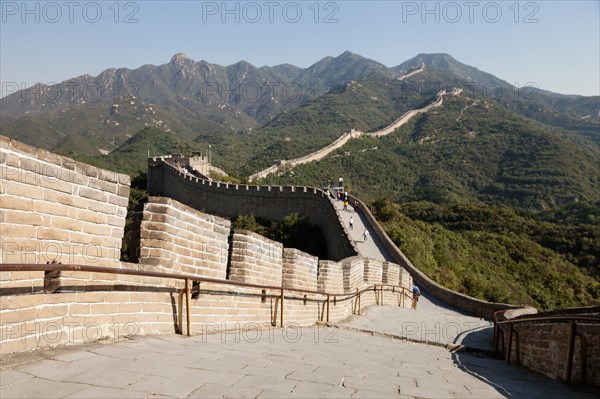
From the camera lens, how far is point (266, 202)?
38.0 metres

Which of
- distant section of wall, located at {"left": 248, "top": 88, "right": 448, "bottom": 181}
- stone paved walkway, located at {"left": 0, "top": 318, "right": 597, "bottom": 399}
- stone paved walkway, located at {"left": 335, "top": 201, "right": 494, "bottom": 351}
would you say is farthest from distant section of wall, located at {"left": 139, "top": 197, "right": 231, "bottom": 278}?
distant section of wall, located at {"left": 248, "top": 88, "right": 448, "bottom": 181}

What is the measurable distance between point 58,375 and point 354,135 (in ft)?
281

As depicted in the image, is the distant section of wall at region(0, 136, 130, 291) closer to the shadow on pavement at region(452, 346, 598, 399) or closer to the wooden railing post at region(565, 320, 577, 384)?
the shadow on pavement at region(452, 346, 598, 399)

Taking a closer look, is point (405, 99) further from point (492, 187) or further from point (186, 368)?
point (186, 368)

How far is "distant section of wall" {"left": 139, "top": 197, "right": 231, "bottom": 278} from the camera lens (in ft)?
17.6

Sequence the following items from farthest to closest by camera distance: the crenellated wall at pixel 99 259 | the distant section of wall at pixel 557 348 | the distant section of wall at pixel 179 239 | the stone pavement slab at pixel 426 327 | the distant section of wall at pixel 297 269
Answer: the stone pavement slab at pixel 426 327, the distant section of wall at pixel 297 269, the distant section of wall at pixel 557 348, the distant section of wall at pixel 179 239, the crenellated wall at pixel 99 259

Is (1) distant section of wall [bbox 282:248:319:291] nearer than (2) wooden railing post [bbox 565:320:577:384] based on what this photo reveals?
No

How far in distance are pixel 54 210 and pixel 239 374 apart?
201 centimetres

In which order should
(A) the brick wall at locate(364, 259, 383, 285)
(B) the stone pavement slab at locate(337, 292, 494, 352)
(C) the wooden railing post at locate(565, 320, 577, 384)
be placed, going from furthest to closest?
(A) the brick wall at locate(364, 259, 383, 285), (B) the stone pavement slab at locate(337, 292, 494, 352), (C) the wooden railing post at locate(565, 320, 577, 384)

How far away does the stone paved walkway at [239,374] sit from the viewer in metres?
3.12

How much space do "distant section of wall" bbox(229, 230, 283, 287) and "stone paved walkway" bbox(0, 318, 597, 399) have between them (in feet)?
2.80

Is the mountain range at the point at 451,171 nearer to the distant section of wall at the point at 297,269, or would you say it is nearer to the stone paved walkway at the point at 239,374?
the stone paved walkway at the point at 239,374

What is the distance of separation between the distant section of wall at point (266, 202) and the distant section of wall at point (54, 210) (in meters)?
23.9

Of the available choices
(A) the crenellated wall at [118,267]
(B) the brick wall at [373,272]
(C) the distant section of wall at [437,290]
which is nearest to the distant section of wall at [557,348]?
(A) the crenellated wall at [118,267]
